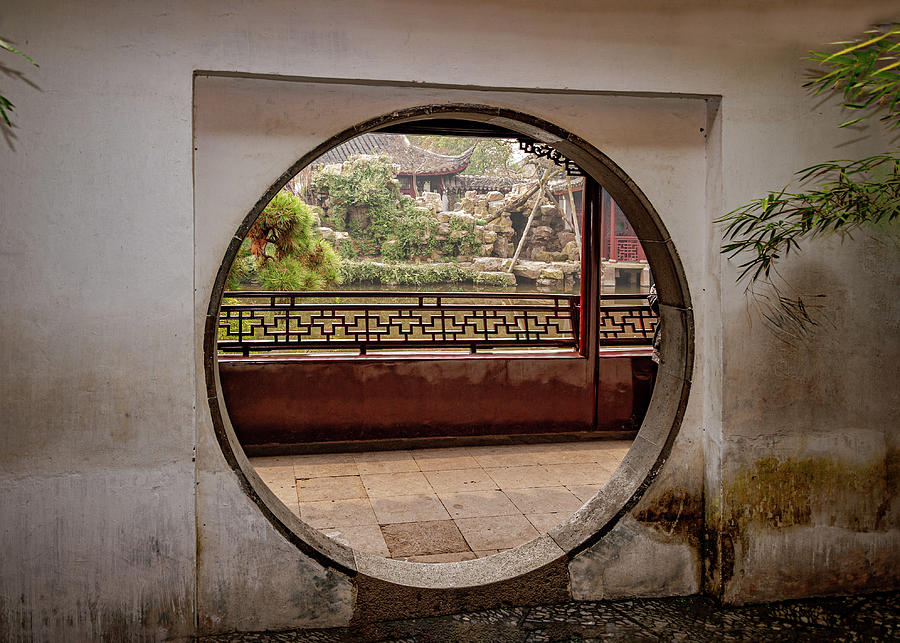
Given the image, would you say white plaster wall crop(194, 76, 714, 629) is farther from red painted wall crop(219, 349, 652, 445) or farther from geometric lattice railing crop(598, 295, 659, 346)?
geometric lattice railing crop(598, 295, 659, 346)

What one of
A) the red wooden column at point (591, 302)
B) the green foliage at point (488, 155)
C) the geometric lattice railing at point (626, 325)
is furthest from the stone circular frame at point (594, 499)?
the green foliage at point (488, 155)

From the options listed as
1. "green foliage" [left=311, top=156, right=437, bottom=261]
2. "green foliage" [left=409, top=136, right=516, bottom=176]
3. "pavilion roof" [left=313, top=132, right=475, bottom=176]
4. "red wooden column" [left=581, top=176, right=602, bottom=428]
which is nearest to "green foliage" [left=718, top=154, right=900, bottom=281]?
"red wooden column" [left=581, top=176, right=602, bottom=428]

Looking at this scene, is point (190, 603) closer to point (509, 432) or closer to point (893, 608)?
point (893, 608)

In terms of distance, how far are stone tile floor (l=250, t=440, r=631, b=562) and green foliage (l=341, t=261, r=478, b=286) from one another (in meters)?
7.29

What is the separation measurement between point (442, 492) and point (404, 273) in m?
8.47

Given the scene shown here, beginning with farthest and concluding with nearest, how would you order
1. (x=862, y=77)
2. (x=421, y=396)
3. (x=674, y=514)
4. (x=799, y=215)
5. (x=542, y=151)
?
(x=421, y=396) → (x=542, y=151) → (x=674, y=514) → (x=799, y=215) → (x=862, y=77)

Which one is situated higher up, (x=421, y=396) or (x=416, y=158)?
(x=416, y=158)

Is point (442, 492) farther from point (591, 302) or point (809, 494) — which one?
point (809, 494)

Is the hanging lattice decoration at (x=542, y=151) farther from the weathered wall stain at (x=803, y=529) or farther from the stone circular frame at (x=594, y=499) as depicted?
the weathered wall stain at (x=803, y=529)

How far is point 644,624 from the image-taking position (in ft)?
9.63

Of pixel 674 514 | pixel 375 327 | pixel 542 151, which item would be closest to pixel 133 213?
pixel 674 514

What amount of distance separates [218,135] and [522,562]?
6.43 ft

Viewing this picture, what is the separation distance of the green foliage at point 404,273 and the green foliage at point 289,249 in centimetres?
585

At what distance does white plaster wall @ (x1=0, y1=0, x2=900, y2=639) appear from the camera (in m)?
2.53
